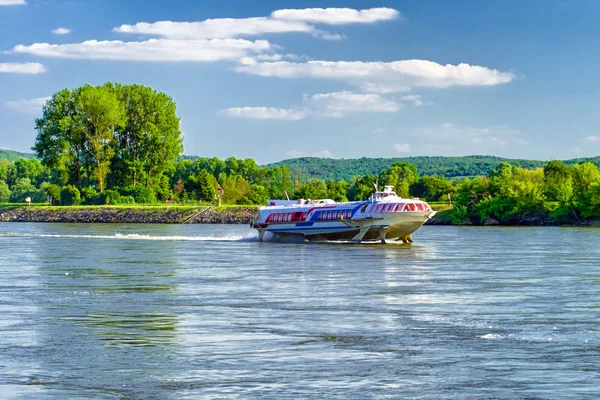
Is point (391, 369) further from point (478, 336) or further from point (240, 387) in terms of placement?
point (478, 336)

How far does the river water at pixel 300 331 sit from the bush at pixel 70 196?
4790 inches

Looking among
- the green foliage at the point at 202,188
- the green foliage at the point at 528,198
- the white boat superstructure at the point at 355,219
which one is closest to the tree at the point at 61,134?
the green foliage at the point at 202,188

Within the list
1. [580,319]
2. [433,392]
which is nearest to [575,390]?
[433,392]

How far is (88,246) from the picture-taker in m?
69.4

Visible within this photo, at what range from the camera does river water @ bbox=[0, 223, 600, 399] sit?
59.9ft

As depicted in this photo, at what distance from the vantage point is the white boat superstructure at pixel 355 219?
69750mm

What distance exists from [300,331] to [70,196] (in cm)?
14895

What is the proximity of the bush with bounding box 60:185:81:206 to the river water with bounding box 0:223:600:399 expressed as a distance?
121658mm

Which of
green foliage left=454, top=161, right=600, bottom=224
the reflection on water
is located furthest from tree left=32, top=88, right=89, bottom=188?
the reflection on water

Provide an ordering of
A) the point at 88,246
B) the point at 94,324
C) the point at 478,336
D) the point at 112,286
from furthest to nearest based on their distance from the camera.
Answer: the point at 88,246 < the point at 112,286 < the point at 94,324 < the point at 478,336

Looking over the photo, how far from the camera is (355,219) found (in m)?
71.5

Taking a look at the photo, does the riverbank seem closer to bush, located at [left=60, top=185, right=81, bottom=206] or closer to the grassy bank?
the grassy bank

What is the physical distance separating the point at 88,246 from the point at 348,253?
2013 centimetres

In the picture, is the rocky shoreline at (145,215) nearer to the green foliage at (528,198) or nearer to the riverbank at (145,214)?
the riverbank at (145,214)
